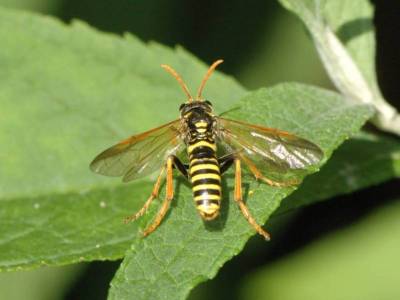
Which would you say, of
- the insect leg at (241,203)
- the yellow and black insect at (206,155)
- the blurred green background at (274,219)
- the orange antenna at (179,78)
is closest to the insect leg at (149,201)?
the yellow and black insect at (206,155)

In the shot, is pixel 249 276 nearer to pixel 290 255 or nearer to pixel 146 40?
pixel 290 255

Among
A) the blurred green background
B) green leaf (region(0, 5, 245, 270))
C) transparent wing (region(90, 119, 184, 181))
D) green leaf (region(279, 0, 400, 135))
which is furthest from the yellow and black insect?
the blurred green background

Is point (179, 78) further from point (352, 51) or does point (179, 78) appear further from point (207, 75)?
point (352, 51)

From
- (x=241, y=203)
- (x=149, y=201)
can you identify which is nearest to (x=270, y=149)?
(x=241, y=203)

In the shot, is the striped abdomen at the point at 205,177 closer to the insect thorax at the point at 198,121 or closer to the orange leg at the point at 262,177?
the insect thorax at the point at 198,121

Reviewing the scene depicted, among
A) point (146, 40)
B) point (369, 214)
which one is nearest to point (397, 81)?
point (369, 214)

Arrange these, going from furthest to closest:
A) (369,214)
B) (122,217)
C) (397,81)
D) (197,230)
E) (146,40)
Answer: (146,40) → (397,81) → (369,214) → (122,217) → (197,230)
